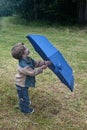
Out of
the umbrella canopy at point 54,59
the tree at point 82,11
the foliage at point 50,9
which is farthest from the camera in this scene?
the foliage at point 50,9

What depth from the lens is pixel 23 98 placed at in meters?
4.81

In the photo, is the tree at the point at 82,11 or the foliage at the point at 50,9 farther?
the foliage at the point at 50,9

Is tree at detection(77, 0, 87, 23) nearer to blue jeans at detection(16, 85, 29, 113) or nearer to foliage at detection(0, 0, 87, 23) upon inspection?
foliage at detection(0, 0, 87, 23)

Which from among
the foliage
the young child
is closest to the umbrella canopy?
the young child

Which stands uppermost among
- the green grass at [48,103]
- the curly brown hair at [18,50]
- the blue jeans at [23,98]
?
the curly brown hair at [18,50]

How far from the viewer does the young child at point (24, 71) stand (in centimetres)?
462

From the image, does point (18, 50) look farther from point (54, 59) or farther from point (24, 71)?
point (54, 59)

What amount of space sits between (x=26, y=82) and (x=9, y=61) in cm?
354

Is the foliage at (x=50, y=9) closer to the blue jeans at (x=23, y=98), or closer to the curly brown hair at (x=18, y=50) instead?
the blue jeans at (x=23, y=98)

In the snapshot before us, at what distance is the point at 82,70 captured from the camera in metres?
7.27

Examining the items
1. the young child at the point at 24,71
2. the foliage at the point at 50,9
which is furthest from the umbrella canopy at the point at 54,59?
the foliage at the point at 50,9

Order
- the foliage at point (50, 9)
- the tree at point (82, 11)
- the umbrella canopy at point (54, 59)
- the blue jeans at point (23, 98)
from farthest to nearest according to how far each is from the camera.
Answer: the foliage at point (50, 9), the tree at point (82, 11), the blue jeans at point (23, 98), the umbrella canopy at point (54, 59)

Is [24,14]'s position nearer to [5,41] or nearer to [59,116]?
[5,41]

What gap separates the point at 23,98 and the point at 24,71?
0.41m
